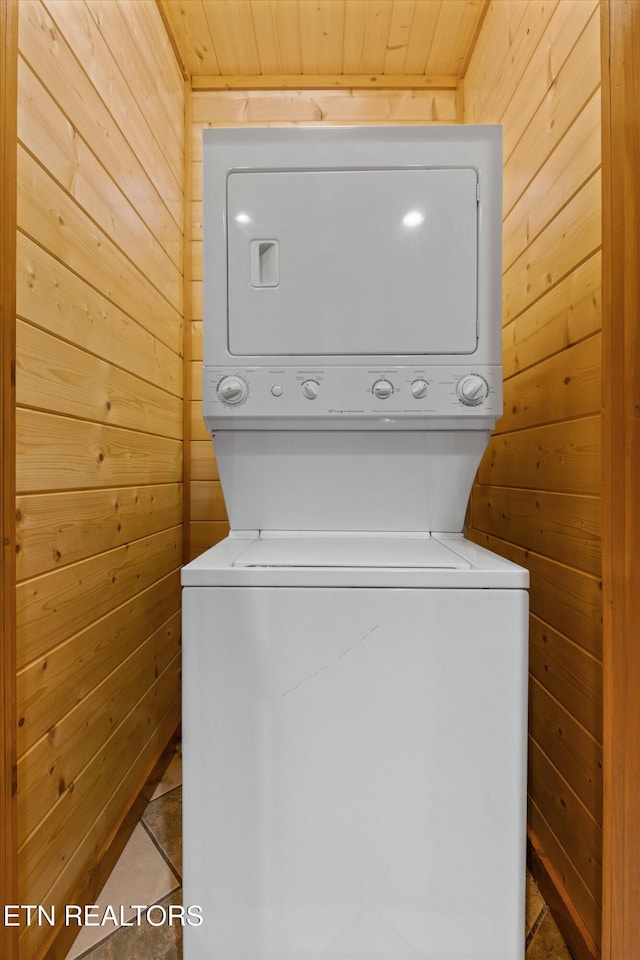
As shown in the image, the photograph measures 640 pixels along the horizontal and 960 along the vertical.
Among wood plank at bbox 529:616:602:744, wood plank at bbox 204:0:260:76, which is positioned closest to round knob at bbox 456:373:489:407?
wood plank at bbox 529:616:602:744

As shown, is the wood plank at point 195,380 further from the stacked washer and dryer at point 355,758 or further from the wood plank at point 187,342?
the stacked washer and dryer at point 355,758

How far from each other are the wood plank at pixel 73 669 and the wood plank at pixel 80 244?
80 centimetres

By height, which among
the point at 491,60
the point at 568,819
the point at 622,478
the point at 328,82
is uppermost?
the point at 328,82

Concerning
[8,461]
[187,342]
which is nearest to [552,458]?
[8,461]

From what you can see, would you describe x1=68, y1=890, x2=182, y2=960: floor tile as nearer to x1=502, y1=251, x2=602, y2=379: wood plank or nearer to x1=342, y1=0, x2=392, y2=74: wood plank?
x1=502, y1=251, x2=602, y2=379: wood plank

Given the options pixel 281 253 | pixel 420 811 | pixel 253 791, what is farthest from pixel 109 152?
pixel 420 811

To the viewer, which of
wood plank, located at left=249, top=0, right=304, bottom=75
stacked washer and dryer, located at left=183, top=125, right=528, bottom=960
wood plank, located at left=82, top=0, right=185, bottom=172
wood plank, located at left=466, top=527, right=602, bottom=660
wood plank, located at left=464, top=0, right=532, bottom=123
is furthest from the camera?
wood plank, located at left=249, top=0, right=304, bottom=75

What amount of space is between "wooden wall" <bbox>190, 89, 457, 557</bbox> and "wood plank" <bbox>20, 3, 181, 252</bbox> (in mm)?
414

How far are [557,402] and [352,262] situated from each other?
578 millimetres

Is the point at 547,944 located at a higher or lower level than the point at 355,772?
lower

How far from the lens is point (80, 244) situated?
1095 mm

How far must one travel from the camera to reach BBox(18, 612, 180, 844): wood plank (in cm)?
91

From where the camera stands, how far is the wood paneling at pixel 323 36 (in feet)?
5.35

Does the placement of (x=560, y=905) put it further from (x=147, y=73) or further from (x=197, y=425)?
(x=147, y=73)
